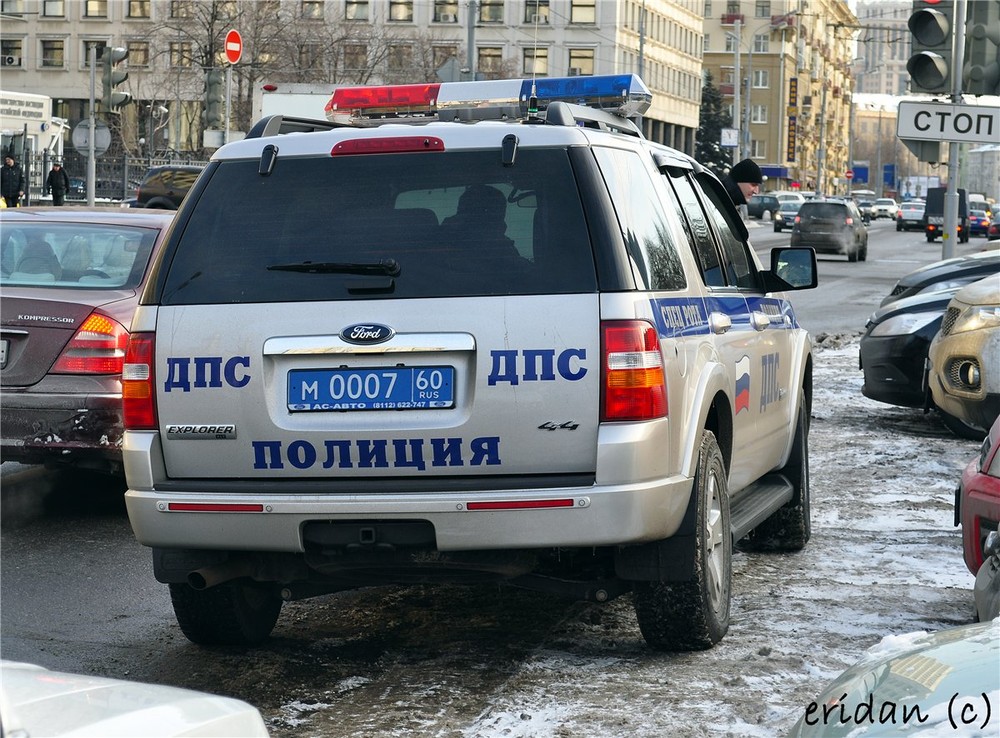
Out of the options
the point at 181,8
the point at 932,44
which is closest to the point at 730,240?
the point at 932,44

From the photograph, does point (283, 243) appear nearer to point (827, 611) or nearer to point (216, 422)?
point (216, 422)

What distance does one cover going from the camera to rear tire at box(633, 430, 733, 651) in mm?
4941

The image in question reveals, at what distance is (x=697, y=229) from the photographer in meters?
5.85

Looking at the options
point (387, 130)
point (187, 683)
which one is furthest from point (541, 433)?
point (187, 683)

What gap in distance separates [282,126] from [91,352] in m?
2.37

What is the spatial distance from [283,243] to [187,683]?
1.43 meters

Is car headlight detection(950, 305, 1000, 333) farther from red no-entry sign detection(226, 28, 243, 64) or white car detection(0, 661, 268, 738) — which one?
red no-entry sign detection(226, 28, 243, 64)

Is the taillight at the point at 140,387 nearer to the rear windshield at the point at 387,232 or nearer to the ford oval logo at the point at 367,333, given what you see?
the rear windshield at the point at 387,232

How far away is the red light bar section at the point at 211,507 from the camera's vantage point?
4.59 m

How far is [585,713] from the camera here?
449 cm

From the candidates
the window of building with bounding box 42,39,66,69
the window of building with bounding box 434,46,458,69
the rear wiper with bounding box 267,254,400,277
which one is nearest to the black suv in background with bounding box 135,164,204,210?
the rear wiper with bounding box 267,254,400,277

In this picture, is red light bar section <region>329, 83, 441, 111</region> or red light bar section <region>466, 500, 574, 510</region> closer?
red light bar section <region>466, 500, 574, 510</region>

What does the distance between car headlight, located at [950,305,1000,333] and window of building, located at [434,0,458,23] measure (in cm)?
8049

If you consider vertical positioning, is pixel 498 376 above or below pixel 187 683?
above
